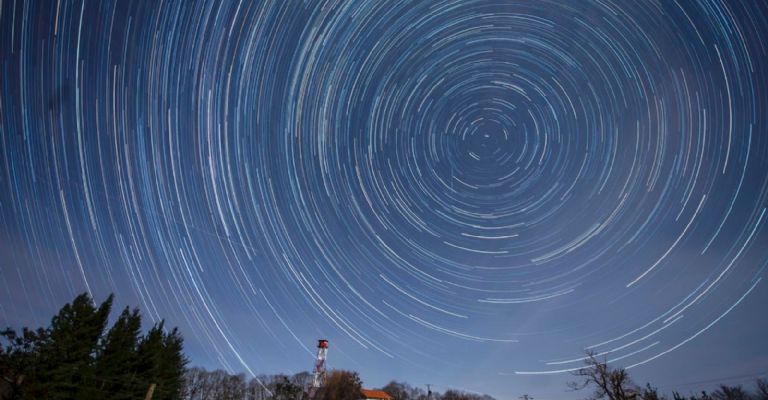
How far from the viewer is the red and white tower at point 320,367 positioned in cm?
7720

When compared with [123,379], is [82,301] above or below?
above

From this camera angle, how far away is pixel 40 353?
2884 cm

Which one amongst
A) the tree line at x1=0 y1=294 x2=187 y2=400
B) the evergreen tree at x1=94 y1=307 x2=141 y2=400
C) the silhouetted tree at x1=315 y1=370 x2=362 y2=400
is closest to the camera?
the tree line at x1=0 y1=294 x2=187 y2=400

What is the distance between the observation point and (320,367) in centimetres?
8244

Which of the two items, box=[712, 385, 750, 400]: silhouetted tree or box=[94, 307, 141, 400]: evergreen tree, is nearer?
box=[94, 307, 141, 400]: evergreen tree

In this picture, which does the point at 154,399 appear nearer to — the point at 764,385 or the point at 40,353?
the point at 40,353

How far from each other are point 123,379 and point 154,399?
4.77 meters

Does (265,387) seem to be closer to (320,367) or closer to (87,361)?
(320,367)

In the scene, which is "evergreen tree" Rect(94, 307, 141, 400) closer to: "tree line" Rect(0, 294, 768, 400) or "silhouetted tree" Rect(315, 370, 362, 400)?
"tree line" Rect(0, 294, 768, 400)

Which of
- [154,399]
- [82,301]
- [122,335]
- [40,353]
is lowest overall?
[154,399]

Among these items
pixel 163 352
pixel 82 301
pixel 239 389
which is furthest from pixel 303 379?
pixel 82 301

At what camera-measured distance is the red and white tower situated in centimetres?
7720

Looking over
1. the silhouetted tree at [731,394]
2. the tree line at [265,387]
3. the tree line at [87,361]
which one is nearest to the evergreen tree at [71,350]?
the tree line at [87,361]

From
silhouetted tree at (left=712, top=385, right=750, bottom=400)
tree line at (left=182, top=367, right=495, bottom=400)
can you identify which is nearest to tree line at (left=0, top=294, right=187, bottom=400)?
tree line at (left=182, top=367, right=495, bottom=400)
